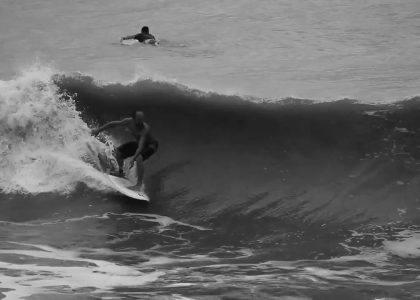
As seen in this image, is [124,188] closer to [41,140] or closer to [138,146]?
[138,146]

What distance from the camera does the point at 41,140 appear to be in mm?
11562

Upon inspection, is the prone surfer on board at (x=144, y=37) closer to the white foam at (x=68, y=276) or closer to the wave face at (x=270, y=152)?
the wave face at (x=270, y=152)

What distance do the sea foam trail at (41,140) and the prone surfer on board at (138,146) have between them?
1.53ft

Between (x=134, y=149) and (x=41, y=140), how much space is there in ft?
5.48

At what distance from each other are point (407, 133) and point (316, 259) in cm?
380

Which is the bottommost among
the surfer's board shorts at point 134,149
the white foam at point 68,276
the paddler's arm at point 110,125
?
the white foam at point 68,276

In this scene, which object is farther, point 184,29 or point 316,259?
point 184,29

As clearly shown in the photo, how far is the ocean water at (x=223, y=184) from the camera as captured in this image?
26.5 feet

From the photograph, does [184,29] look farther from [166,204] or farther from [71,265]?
[71,265]

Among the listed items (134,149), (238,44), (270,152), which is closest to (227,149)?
(270,152)

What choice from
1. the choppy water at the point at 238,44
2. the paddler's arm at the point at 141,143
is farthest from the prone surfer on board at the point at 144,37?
the paddler's arm at the point at 141,143

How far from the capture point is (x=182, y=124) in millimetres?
12766

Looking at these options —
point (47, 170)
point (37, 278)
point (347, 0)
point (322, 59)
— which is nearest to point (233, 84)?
point (322, 59)

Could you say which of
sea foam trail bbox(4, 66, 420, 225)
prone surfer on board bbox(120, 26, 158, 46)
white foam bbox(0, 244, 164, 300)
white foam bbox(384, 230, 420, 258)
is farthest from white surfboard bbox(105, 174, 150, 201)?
prone surfer on board bbox(120, 26, 158, 46)
